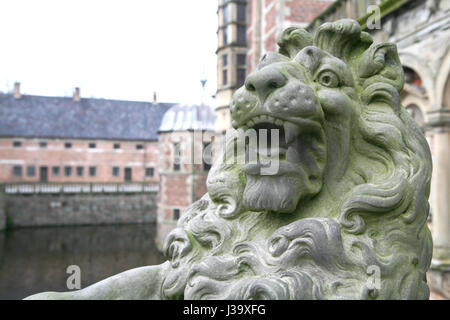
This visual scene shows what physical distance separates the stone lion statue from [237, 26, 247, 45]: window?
59.6ft

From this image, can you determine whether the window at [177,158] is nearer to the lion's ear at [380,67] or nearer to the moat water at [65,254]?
the moat water at [65,254]

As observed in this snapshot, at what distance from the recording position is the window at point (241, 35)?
773 inches

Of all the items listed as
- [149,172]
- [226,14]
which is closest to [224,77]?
[226,14]

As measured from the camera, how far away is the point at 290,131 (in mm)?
1738

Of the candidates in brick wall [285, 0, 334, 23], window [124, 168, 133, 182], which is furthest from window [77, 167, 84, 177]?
brick wall [285, 0, 334, 23]

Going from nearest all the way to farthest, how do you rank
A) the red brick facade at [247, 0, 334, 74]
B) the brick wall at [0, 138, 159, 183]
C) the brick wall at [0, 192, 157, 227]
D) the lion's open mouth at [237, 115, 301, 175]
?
1. the lion's open mouth at [237, 115, 301, 175]
2. the red brick facade at [247, 0, 334, 74]
3. the brick wall at [0, 192, 157, 227]
4. the brick wall at [0, 138, 159, 183]

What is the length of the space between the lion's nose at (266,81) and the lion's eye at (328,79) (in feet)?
0.70

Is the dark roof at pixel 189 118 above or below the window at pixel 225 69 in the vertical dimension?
below

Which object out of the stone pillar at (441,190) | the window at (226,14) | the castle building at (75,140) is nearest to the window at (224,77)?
the window at (226,14)

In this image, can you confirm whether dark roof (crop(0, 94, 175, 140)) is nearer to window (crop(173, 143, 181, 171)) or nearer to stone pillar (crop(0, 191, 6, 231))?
stone pillar (crop(0, 191, 6, 231))

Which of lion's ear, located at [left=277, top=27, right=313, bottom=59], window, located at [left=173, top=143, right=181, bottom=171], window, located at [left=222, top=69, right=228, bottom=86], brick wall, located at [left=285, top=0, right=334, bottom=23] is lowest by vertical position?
lion's ear, located at [left=277, top=27, right=313, bottom=59]

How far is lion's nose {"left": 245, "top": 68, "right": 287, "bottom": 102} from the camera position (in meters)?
1.73

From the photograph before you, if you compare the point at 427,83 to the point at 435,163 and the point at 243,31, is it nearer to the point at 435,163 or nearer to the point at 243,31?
the point at 435,163

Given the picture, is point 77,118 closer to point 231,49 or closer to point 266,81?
point 231,49
